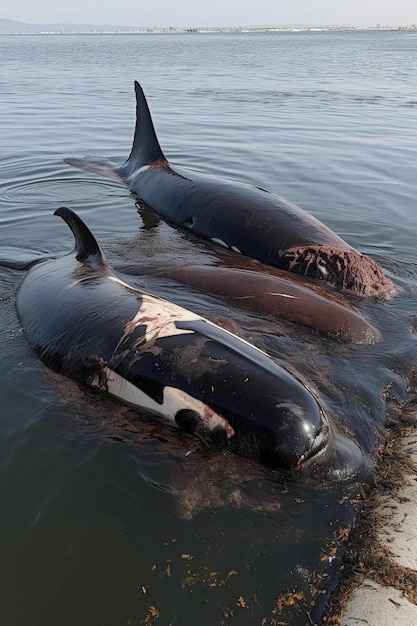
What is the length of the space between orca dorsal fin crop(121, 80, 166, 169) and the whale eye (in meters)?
7.61

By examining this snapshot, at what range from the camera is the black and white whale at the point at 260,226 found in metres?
7.74

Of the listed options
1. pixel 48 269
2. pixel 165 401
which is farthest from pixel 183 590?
pixel 48 269

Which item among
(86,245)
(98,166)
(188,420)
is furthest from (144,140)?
(188,420)

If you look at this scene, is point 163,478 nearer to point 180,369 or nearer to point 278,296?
point 180,369

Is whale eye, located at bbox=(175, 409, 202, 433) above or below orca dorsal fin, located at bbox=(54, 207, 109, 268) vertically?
below

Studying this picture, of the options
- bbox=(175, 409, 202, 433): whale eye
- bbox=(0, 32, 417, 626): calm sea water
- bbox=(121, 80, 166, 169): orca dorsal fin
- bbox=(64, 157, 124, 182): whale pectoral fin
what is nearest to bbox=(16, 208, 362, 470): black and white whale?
bbox=(175, 409, 202, 433): whale eye

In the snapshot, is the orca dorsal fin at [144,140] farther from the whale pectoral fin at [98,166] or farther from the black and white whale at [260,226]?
the whale pectoral fin at [98,166]

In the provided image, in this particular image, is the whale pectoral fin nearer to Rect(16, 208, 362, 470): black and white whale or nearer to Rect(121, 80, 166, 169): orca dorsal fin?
Rect(121, 80, 166, 169): orca dorsal fin

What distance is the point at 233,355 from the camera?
4668 millimetres

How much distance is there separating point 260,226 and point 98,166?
268 inches

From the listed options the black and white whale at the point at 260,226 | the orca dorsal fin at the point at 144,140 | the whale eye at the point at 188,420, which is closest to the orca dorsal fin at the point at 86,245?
the black and white whale at the point at 260,226

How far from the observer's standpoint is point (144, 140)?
11820 mm

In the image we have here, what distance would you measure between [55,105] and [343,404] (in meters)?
22.8

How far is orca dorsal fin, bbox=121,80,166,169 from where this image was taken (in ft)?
37.6
